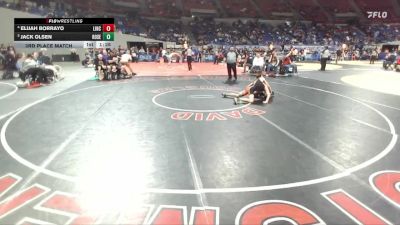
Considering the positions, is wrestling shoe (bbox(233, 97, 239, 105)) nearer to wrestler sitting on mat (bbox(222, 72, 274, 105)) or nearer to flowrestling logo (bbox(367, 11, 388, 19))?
wrestler sitting on mat (bbox(222, 72, 274, 105))

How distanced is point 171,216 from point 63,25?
1681cm

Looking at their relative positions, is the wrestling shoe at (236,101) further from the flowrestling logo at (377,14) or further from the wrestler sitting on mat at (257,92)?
the flowrestling logo at (377,14)

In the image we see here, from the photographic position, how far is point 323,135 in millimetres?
6828

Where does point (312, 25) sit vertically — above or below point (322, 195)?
above

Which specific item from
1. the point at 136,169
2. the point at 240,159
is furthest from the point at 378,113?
the point at 136,169

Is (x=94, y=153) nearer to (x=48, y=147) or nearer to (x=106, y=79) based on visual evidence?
(x=48, y=147)
